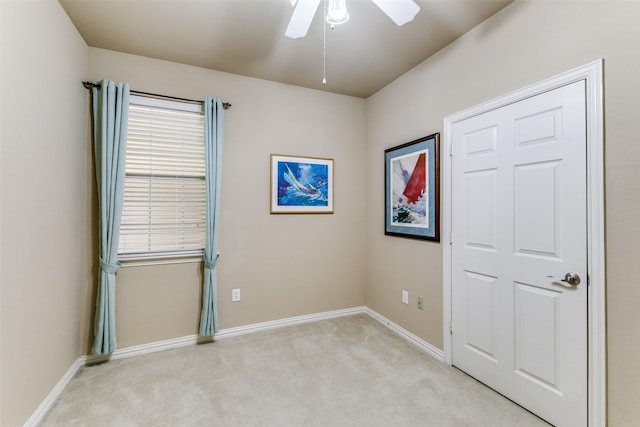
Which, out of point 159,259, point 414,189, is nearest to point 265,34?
point 414,189

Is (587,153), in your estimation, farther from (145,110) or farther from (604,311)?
(145,110)

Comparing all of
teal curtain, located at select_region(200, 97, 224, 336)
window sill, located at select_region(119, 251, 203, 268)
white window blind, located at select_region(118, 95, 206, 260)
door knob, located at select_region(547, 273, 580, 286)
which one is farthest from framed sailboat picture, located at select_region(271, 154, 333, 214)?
door knob, located at select_region(547, 273, 580, 286)

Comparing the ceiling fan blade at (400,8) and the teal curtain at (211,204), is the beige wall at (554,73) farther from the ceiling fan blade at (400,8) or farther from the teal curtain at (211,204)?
the teal curtain at (211,204)

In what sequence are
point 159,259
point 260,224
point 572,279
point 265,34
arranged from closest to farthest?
point 572,279 < point 265,34 < point 159,259 < point 260,224

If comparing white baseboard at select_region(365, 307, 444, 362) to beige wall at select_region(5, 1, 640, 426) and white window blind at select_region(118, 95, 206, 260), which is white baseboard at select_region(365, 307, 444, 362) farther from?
white window blind at select_region(118, 95, 206, 260)

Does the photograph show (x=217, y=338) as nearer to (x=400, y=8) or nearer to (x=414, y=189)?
(x=414, y=189)

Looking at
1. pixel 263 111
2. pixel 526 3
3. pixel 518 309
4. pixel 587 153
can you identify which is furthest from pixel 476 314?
pixel 263 111

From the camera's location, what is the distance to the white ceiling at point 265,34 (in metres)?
2.00

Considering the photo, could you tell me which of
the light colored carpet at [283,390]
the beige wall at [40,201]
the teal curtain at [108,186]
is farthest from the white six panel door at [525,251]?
the beige wall at [40,201]

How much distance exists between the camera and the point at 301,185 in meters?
3.27

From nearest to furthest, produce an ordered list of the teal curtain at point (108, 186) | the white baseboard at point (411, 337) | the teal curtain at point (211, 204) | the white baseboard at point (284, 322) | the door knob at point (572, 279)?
the door knob at point (572, 279) → the teal curtain at point (108, 186) → the white baseboard at point (411, 337) → the teal curtain at point (211, 204) → the white baseboard at point (284, 322)

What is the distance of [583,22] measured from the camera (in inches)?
63.5

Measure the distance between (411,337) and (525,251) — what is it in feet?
4.56

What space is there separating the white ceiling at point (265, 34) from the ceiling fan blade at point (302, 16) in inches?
17.4
